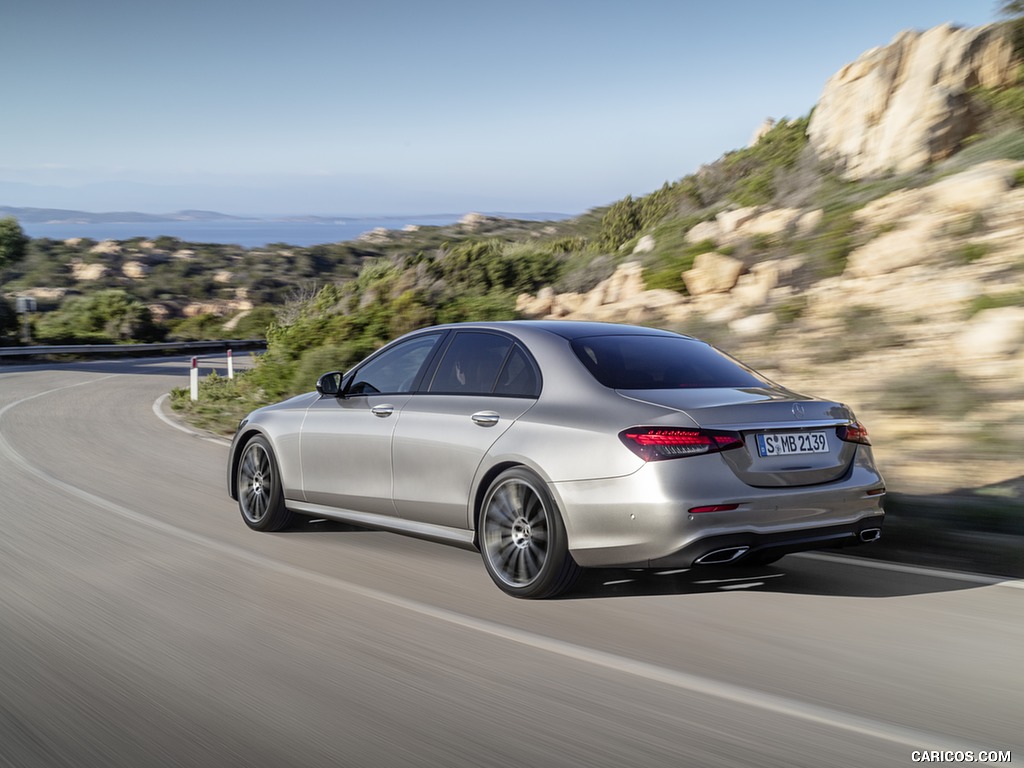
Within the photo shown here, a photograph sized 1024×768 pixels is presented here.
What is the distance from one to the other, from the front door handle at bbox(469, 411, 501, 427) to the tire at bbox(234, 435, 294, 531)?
2236 mm

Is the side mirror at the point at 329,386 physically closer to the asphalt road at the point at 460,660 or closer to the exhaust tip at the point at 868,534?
the asphalt road at the point at 460,660

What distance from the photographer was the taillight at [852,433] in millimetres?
5766

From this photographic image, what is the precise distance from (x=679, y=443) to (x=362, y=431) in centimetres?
252

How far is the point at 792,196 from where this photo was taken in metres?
22.9

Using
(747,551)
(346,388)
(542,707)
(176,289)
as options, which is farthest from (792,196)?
(176,289)

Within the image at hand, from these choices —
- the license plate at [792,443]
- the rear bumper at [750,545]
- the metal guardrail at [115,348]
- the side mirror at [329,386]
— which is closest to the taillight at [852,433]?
the license plate at [792,443]

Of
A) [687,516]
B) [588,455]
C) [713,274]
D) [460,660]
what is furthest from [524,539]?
[713,274]

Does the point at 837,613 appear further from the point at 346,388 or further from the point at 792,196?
the point at 792,196

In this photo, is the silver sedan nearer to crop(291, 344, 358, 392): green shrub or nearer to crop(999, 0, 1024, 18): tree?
crop(291, 344, 358, 392): green shrub

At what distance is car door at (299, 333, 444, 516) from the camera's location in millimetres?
6875

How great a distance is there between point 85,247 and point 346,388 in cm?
9174

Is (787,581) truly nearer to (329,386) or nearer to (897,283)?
(329,386)

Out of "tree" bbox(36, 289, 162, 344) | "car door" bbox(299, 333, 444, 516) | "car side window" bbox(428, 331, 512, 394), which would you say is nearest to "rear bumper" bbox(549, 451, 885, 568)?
"car side window" bbox(428, 331, 512, 394)

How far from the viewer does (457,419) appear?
6.32 meters
